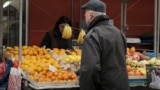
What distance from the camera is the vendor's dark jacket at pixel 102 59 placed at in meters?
3.66

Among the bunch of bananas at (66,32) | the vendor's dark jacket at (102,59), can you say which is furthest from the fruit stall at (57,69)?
the vendor's dark jacket at (102,59)

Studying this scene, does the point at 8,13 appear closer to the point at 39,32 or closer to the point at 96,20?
the point at 39,32

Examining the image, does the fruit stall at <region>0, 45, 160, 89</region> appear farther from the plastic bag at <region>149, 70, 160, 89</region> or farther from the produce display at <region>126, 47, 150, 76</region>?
the plastic bag at <region>149, 70, 160, 89</region>

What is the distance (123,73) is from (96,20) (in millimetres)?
596

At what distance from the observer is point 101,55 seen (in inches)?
148

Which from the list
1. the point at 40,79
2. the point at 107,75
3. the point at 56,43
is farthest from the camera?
the point at 56,43

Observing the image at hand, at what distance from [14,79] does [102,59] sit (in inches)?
64.1

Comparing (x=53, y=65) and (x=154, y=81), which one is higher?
(x=53, y=65)

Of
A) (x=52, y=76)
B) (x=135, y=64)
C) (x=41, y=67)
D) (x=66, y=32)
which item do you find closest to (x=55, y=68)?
(x=41, y=67)

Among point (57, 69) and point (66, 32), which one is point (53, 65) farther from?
point (66, 32)

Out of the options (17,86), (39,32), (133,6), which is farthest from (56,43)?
(133,6)

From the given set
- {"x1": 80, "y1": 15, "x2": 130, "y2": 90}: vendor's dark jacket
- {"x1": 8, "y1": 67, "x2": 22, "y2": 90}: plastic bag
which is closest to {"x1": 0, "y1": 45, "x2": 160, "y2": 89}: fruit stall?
{"x1": 8, "y1": 67, "x2": 22, "y2": 90}: plastic bag

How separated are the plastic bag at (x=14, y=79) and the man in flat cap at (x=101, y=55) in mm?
1469

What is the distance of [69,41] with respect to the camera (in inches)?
310
